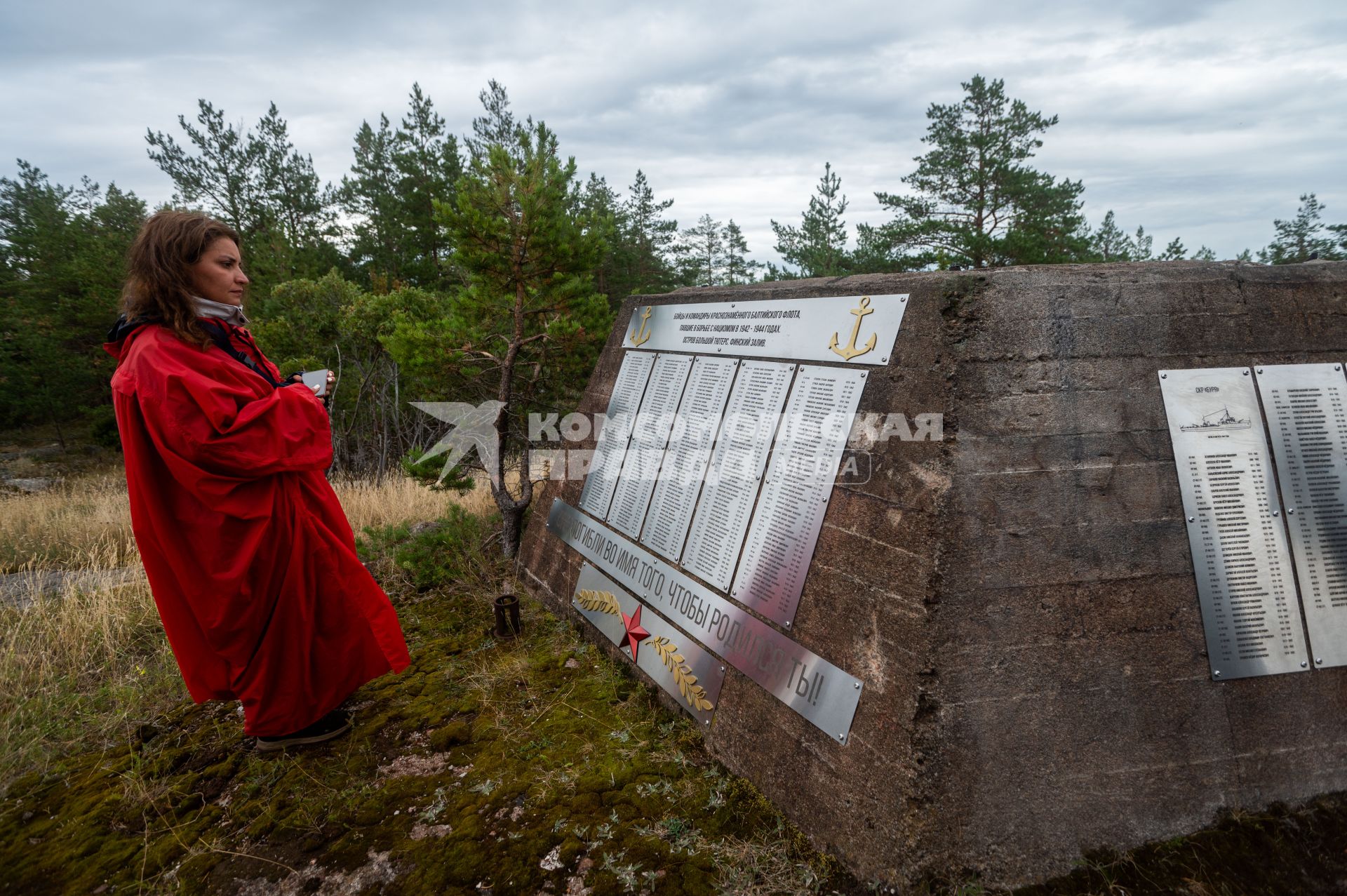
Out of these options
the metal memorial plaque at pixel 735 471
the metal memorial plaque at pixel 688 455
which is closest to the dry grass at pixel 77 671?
the metal memorial plaque at pixel 688 455

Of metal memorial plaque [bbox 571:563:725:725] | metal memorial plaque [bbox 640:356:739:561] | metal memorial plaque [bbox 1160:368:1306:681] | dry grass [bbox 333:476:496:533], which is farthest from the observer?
dry grass [bbox 333:476:496:533]

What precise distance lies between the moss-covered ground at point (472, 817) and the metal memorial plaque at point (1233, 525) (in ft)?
2.14

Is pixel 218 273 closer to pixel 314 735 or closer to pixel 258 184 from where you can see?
pixel 314 735

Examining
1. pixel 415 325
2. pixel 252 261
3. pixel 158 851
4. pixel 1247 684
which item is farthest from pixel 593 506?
pixel 252 261

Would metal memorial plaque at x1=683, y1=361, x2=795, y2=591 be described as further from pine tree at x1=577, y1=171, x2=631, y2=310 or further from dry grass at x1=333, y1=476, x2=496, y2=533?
pine tree at x1=577, y1=171, x2=631, y2=310

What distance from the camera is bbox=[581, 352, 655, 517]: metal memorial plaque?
4473 mm

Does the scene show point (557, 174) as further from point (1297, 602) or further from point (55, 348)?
point (55, 348)

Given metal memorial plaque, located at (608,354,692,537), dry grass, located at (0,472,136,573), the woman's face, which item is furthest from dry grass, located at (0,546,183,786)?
metal memorial plaque, located at (608,354,692,537)

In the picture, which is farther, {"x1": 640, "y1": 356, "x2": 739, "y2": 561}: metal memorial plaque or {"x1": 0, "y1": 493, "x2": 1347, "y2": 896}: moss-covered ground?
{"x1": 640, "y1": 356, "x2": 739, "y2": 561}: metal memorial plaque

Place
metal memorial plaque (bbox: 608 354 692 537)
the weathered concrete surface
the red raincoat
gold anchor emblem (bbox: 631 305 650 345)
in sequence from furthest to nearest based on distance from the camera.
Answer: gold anchor emblem (bbox: 631 305 650 345), metal memorial plaque (bbox: 608 354 692 537), the red raincoat, the weathered concrete surface

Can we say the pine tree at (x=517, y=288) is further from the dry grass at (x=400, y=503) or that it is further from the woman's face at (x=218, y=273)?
the woman's face at (x=218, y=273)

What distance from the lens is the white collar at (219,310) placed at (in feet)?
9.17

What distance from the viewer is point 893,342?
2.73m

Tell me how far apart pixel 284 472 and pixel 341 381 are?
8773mm
